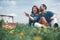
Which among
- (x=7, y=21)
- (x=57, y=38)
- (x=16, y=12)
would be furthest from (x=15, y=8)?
(x=57, y=38)

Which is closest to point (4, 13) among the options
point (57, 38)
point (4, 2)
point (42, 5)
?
point (4, 2)

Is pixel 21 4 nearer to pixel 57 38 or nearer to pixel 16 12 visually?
pixel 16 12

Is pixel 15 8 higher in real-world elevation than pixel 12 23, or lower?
higher

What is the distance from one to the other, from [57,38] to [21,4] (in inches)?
34.2

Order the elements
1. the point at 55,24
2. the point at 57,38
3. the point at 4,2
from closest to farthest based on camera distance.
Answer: the point at 57,38 → the point at 55,24 → the point at 4,2

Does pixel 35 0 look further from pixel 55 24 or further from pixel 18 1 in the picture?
pixel 55 24

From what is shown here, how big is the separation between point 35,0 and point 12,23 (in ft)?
0.81

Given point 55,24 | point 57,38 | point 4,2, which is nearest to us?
point 57,38

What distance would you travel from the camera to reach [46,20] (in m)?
0.99

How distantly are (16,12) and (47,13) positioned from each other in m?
0.24

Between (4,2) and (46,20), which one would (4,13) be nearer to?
(4,2)

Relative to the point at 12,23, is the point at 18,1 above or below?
above

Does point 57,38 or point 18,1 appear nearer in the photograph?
point 57,38

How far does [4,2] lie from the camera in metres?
1.08
